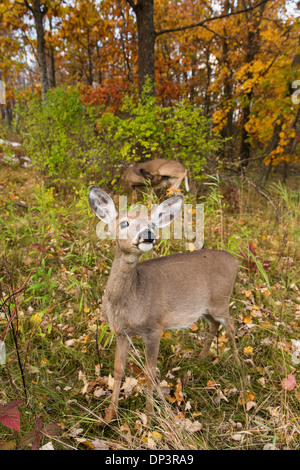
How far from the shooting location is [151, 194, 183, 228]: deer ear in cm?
224

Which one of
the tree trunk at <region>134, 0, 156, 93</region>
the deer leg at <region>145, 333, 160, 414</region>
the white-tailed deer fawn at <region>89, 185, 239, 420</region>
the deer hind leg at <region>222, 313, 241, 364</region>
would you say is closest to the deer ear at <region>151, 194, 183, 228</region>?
the white-tailed deer fawn at <region>89, 185, 239, 420</region>

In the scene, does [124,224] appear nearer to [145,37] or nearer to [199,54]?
[145,37]

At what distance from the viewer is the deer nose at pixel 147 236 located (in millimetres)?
1925

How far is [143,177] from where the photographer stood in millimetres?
6738

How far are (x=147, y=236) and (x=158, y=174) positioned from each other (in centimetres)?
506

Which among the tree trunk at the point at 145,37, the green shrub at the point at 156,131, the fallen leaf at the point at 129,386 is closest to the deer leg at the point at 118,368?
the fallen leaf at the point at 129,386

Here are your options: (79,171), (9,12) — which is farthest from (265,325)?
(9,12)

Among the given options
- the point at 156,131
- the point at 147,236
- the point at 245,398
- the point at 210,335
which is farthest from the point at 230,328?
the point at 156,131

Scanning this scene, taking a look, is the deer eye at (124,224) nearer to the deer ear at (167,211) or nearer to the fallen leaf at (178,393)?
the deer ear at (167,211)

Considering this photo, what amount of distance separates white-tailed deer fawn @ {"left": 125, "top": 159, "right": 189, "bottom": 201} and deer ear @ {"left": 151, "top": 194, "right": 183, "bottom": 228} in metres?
4.22

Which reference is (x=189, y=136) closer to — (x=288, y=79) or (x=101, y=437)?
(x=288, y=79)

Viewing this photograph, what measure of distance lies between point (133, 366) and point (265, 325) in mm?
1405

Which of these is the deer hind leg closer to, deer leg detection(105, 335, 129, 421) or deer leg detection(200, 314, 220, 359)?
deer leg detection(200, 314, 220, 359)
